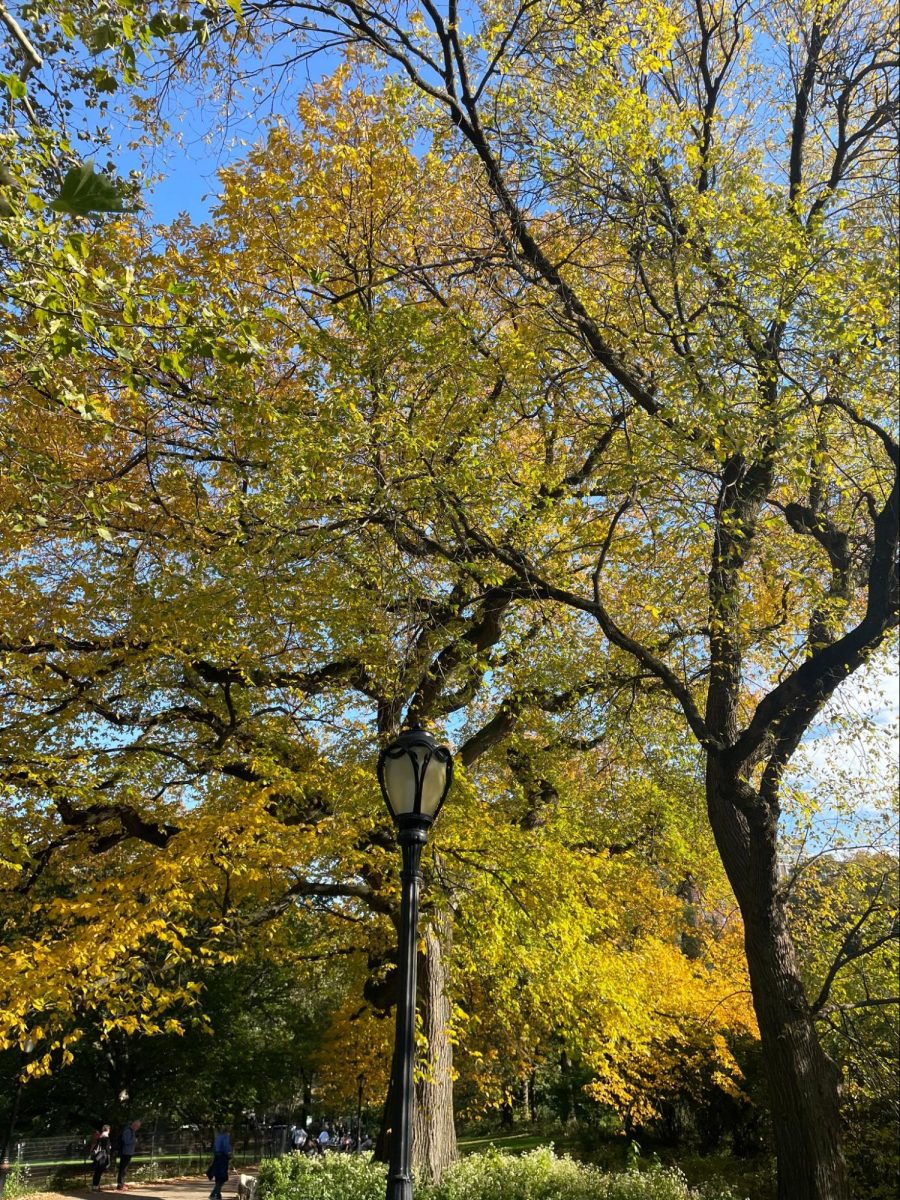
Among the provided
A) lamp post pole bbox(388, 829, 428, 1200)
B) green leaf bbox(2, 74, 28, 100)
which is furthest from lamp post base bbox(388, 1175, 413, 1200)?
green leaf bbox(2, 74, 28, 100)

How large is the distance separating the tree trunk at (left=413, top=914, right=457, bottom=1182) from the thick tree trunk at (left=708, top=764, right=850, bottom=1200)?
386 centimetres

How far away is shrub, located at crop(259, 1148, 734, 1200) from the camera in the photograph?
8.26 metres

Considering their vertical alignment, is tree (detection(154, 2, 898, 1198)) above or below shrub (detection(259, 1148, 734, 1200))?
above

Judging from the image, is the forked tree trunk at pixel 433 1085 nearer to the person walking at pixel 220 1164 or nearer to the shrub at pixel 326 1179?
the shrub at pixel 326 1179

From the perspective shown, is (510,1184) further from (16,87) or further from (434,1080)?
(16,87)

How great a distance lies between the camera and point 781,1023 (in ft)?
20.9

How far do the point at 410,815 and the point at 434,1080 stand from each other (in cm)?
650

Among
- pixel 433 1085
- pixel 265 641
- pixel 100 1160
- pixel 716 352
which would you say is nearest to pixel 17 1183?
pixel 100 1160

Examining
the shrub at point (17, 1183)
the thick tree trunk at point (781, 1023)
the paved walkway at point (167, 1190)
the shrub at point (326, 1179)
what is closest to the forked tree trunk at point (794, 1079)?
the thick tree trunk at point (781, 1023)

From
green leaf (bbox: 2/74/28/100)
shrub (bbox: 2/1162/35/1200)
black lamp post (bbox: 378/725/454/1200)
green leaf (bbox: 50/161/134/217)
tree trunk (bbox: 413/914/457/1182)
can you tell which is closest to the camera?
green leaf (bbox: 50/161/134/217)

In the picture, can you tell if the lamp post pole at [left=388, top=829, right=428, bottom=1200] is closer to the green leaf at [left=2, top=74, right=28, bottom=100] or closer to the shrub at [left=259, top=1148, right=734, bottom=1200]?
the green leaf at [left=2, top=74, right=28, bottom=100]

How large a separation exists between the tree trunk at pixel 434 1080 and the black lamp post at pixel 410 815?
5120mm

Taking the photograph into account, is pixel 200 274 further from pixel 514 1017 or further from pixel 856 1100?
pixel 856 1100

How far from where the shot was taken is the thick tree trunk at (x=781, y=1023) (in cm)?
597
